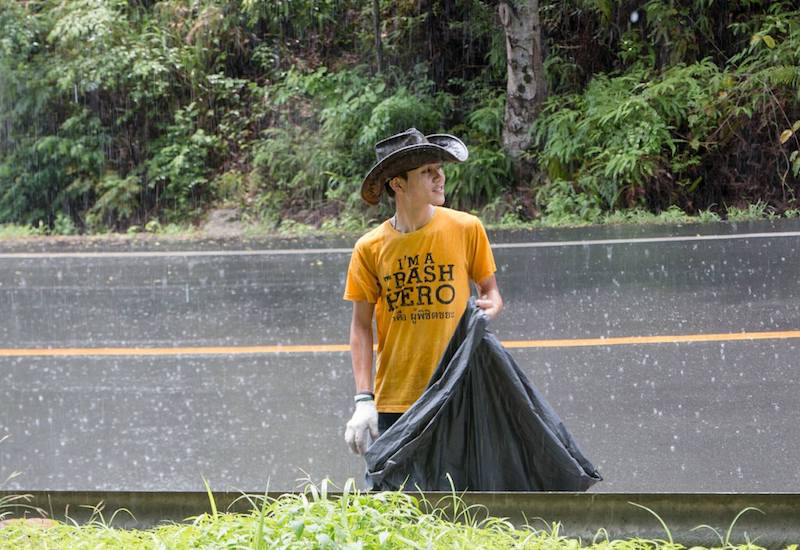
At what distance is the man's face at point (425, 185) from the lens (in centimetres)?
391

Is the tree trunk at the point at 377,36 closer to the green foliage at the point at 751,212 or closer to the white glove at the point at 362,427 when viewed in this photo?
the green foliage at the point at 751,212

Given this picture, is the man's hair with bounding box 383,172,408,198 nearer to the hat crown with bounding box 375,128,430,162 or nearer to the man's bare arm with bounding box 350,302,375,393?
the hat crown with bounding box 375,128,430,162

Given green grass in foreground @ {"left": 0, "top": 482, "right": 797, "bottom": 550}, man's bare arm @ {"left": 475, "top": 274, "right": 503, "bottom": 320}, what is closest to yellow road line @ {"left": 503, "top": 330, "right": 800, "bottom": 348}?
man's bare arm @ {"left": 475, "top": 274, "right": 503, "bottom": 320}

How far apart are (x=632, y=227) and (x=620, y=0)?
15.6ft

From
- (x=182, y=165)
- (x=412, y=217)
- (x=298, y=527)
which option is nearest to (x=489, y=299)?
(x=412, y=217)

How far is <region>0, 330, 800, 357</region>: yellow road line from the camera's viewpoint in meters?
7.83

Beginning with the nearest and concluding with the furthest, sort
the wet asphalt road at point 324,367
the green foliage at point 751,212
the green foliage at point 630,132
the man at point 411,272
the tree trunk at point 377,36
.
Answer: the man at point 411,272 < the wet asphalt road at point 324,367 < the green foliage at point 751,212 < the green foliage at point 630,132 < the tree trunk at point 377,36

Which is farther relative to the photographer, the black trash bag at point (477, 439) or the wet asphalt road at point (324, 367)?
the wet asphalt road at point (324, 367)

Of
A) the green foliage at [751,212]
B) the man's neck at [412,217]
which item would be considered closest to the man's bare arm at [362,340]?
the man's neck at [412,217]

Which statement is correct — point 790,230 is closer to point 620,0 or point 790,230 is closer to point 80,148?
point 620,0

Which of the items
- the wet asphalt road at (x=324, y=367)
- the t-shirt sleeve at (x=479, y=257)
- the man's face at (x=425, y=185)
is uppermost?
the man's face at (x=425, y=185)

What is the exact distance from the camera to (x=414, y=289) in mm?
3930

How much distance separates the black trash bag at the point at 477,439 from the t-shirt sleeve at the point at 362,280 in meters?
0.60

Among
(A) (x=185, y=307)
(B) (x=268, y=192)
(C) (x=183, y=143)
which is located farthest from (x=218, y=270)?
(C) (x=183, y=143)
